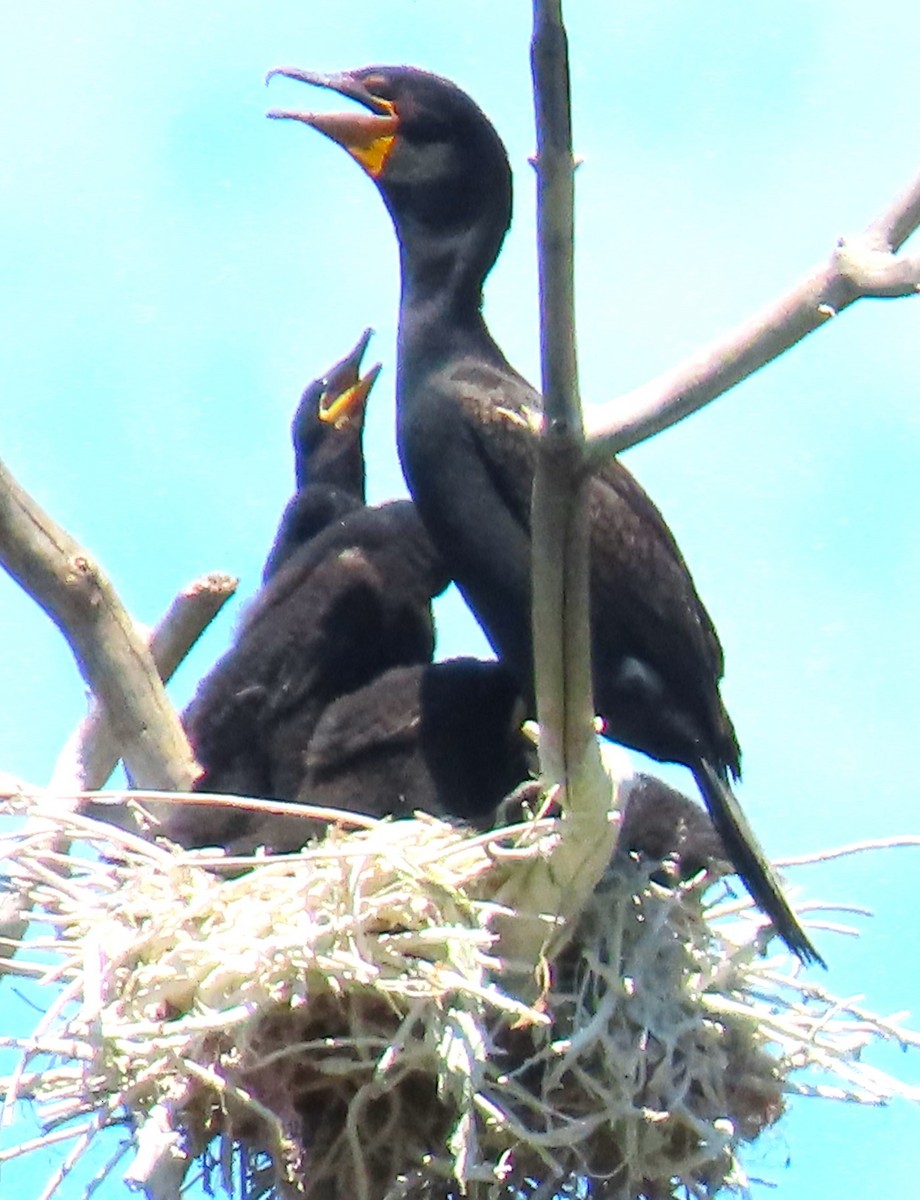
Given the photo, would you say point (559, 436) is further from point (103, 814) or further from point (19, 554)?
point (103, 814)

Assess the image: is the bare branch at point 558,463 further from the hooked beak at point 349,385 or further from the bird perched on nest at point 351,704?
the hooked beak at point 349,385

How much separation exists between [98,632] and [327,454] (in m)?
1.12

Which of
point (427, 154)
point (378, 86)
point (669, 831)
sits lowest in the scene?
point (669, 831)

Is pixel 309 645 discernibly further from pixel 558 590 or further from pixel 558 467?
pixel 558 467

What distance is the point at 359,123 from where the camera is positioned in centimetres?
441

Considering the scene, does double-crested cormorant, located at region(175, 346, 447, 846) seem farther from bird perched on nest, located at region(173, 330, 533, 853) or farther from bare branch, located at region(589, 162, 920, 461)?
bare branch, located at region(589, 162, 920, 461)

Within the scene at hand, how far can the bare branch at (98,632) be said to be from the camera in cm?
396

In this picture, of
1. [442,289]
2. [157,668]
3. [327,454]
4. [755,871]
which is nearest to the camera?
[755,871]

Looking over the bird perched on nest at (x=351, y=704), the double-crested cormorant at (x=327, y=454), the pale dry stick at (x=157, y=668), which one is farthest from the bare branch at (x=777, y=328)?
the double-crested cormorant at (x=327, y=454)

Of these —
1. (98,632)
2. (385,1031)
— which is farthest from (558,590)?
(98,632)

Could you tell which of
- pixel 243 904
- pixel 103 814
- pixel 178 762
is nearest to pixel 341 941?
pixel 243 904

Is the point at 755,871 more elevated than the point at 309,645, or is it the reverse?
the point at 309,645

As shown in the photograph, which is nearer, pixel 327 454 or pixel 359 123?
pixel 359 123

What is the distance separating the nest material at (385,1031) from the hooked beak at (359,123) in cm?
156
